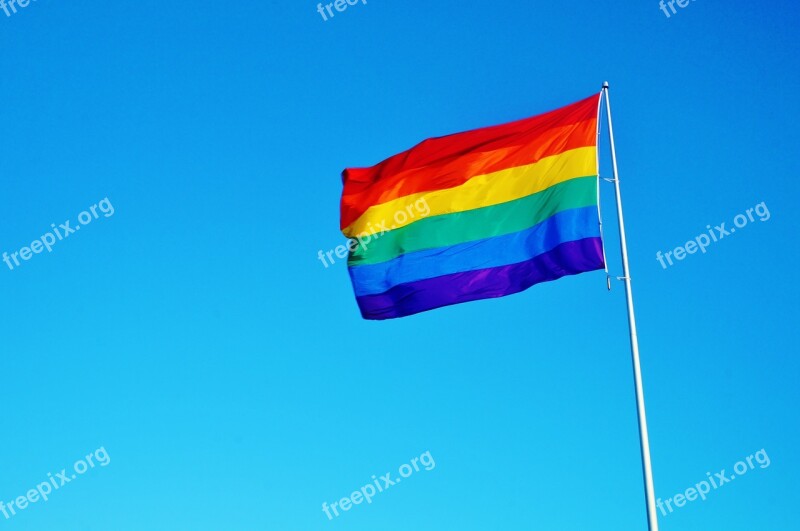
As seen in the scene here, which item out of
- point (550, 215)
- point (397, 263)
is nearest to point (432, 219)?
point (397, 263)

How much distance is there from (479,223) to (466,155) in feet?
5.51

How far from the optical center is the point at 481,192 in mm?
19734

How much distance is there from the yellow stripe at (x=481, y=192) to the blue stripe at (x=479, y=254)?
819 millimetres

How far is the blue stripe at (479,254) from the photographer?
1750 cm

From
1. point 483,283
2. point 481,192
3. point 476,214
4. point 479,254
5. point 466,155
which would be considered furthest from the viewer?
point 466,155

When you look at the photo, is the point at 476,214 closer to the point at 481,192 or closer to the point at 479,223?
the point at 479,223

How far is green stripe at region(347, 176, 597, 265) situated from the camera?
17.9m

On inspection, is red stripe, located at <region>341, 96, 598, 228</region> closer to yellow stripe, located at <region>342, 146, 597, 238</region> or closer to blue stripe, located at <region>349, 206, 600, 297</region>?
yellow stripe, located at <region>342, 146, 597, 238</region>

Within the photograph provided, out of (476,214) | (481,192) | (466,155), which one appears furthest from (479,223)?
(466,155)

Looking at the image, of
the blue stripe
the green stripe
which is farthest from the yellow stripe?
the blue stripe

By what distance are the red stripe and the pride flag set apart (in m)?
0.02

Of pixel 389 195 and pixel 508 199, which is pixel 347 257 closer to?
pixel 389 195

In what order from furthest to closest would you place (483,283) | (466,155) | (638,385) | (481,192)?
(466,155)
(481,192)
(483,283)
(638,385)

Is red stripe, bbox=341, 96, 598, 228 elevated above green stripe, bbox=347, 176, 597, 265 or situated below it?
above
